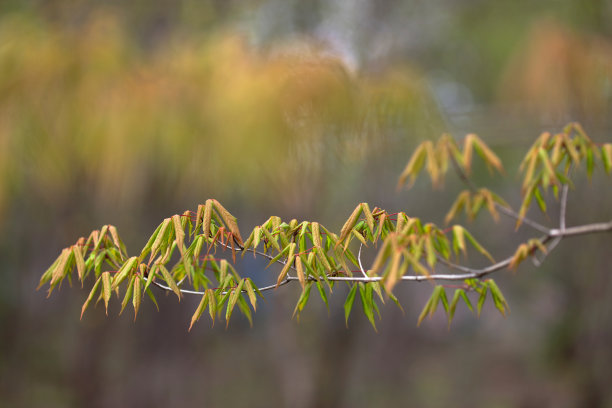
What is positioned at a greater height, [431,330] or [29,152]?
[29,152]

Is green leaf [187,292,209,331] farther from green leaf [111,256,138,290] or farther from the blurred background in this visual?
the blurred background

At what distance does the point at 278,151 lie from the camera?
188cm

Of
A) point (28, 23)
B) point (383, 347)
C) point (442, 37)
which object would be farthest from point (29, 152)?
point (383, 347)

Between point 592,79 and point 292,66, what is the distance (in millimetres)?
1038

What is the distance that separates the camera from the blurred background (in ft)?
6.50

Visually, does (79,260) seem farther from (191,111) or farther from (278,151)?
(191,111)

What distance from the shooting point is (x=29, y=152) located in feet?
6.79

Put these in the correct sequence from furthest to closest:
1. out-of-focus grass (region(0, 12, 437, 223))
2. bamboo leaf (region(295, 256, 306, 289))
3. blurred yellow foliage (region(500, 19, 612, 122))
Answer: out-of-focus grass (region(0, 12, 437, 223)), blurred yellow foliage (region(500, 19, 612, 122)), bamboo leaf (region(295, 256, 306, 289))

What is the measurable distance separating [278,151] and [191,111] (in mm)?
504

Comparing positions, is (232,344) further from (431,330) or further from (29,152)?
(29,152)

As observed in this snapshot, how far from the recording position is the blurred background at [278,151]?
→ 1.98m

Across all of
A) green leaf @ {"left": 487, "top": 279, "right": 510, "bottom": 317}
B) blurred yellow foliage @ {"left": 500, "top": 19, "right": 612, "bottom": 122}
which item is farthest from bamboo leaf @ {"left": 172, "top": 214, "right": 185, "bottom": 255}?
blurred yellow foliage @ {"left": 500, "top": 19, "right": 612, "bottom": 122}

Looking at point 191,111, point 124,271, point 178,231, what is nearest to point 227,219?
point 178,231

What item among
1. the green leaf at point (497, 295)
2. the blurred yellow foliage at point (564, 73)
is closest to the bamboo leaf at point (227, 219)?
the green leaf at point (497, 295)
